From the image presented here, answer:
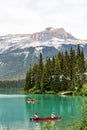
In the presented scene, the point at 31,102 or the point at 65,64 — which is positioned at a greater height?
the point at 65,64

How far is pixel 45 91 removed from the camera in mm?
140250

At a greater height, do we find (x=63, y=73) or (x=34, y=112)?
(x=63, y=73)

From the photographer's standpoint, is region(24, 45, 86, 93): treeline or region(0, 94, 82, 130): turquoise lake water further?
region(24, 45, 86, 93): treeline

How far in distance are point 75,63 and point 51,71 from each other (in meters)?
11.8

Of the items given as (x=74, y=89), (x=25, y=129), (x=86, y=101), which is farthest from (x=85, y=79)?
(x=86, y=101)

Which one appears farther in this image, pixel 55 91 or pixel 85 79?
pixel 55 91

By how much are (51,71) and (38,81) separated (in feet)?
34.1

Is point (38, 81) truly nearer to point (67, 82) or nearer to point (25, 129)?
point (67, 82)

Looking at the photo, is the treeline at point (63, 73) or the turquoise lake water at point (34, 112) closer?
the turquoise lake water at point (34, 112)

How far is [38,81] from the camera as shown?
15162 centimetres

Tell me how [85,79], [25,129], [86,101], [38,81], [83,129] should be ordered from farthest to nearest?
[38,81] < [85,79] < [25,129] < [86,101] < [83,129]

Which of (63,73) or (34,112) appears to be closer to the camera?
(34,112)

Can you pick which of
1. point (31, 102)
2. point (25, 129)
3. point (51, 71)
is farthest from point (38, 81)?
point (25, 129)

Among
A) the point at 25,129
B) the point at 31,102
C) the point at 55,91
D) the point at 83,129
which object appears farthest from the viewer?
the point at 55,91
